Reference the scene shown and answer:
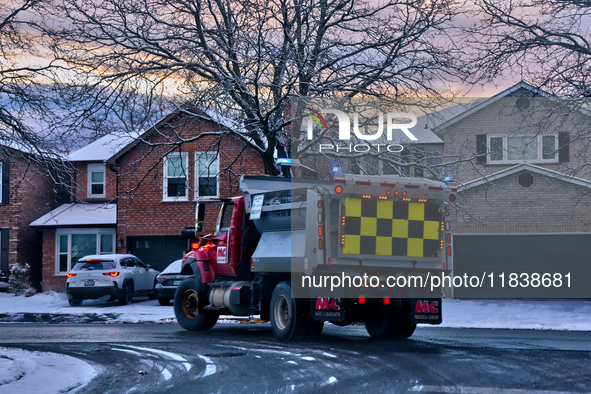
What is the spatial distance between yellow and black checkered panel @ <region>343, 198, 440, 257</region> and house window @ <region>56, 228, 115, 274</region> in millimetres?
20636

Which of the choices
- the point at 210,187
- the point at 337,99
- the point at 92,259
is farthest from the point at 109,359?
the point at 210,187

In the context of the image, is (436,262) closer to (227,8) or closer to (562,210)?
(227,8)

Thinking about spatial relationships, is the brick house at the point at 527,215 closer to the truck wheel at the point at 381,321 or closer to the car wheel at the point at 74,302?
the truck wheel at the point at 381,321

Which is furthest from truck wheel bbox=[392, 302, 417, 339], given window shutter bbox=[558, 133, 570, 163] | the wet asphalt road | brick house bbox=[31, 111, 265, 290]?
brick house bbox=[31, 111, 265, 290]

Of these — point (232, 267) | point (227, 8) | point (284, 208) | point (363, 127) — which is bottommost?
point (232, 267)

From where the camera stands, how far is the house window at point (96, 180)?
31.2 m

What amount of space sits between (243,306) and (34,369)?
4.73 meters

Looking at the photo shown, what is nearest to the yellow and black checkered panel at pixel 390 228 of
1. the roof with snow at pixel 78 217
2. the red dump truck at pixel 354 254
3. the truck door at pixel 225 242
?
the red dump truck at pixel 354 254

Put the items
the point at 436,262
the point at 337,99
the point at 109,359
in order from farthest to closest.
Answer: the point at 337,99 → the point at 436,262 → the point at 109,359

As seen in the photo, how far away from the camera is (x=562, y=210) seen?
22391 mm

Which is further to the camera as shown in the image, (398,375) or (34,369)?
(34,369)

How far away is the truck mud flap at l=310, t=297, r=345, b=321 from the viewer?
431 inches

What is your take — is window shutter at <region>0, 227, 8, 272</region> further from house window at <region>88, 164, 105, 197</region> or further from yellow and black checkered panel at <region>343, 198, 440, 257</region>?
yellow and black checkered panel at <region>343, 198, 440, 257</region>

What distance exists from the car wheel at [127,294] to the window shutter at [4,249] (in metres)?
10.2
